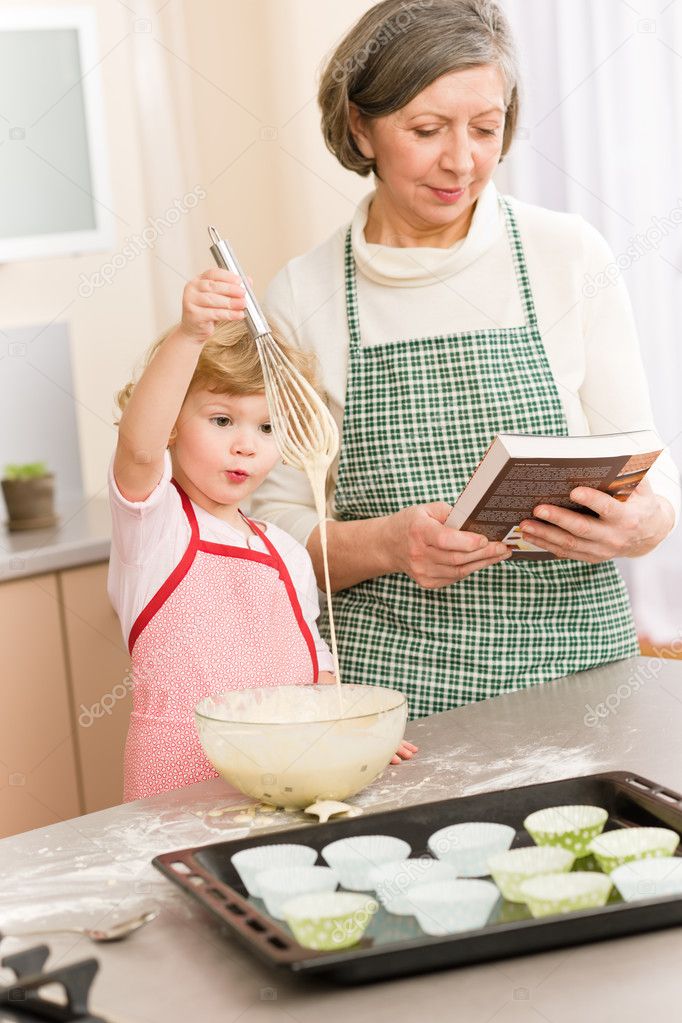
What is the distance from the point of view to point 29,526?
254 centimetres

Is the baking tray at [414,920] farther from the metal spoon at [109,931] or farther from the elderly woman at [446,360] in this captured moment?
the elderly woman at [446,360]

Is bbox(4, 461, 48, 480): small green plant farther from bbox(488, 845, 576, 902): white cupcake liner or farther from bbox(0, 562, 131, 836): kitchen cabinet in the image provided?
bbox(488, 845, 576, 902): white cupcake liner

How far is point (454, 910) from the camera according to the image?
91cm

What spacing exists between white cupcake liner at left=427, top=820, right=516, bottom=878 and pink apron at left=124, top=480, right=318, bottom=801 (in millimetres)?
458

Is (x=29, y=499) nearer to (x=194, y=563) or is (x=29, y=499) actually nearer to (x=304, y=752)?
(x=194, y=563)

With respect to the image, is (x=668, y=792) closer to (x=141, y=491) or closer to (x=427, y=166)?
(x=141, y=491)

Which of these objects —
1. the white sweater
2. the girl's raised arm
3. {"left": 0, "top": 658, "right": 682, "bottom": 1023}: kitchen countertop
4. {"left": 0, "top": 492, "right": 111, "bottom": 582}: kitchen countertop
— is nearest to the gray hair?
the white sweater

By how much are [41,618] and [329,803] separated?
3.97ft

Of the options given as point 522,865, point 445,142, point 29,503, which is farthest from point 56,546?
point 522,865

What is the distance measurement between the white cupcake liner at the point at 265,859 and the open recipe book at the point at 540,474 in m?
0.49

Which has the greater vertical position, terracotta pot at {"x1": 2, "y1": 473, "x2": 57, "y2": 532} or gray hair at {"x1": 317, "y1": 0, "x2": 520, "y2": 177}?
gray hair at {"x1": 317, "y1": 0, "x2": 520, "y2": 177}

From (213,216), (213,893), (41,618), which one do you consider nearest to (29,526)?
(41,618)

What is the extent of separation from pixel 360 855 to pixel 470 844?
89 millimetres

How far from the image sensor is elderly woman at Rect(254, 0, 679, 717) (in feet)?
5.46
